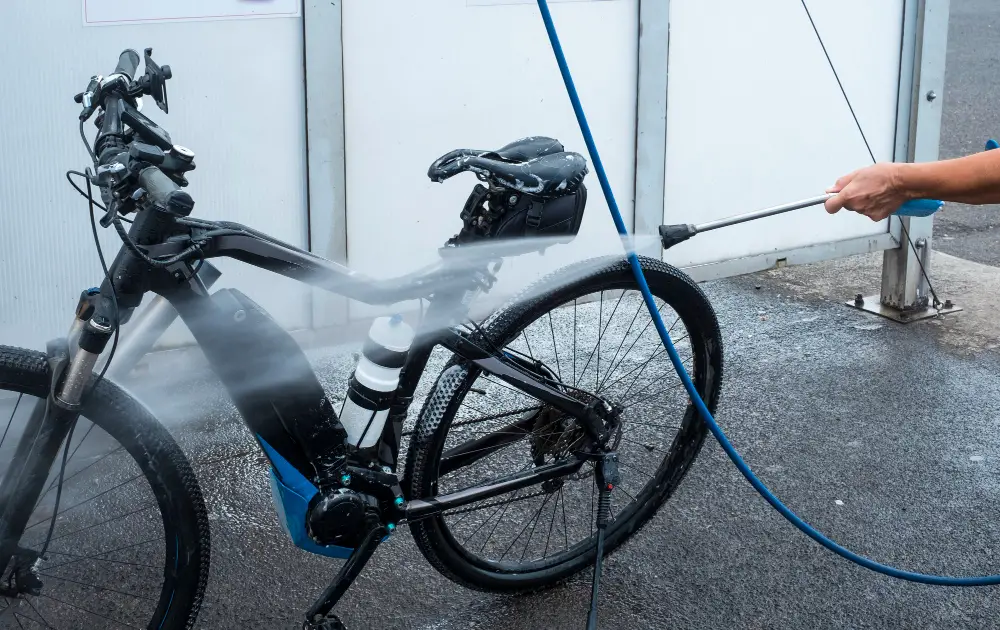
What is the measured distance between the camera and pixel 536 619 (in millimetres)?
3078

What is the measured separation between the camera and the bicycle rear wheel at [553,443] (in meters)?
2.81

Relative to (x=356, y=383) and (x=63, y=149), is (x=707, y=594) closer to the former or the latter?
(x=356, y=383)

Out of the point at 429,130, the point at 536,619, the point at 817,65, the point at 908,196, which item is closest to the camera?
the point at 908,196

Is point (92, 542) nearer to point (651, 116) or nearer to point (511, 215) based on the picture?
point (511, 215)

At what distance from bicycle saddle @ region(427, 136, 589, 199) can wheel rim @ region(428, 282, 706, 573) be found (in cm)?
38

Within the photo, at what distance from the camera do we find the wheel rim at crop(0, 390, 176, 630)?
8.42ft

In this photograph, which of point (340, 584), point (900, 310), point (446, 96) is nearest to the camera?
point (340, 584)

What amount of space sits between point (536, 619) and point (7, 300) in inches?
78.5

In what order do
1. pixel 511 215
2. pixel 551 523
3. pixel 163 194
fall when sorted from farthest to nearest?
pixel 551 523 < pixel 511 215 < pixel 163 194

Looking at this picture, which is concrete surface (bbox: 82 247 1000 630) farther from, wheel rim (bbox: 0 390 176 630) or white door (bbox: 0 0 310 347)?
white door (bbox: 0 0 310 347)

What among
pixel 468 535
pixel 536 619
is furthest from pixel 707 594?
pixel 468 535

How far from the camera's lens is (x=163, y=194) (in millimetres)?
2279

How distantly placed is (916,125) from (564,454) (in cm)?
280

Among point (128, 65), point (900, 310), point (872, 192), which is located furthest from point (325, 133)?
point (900, 310)
